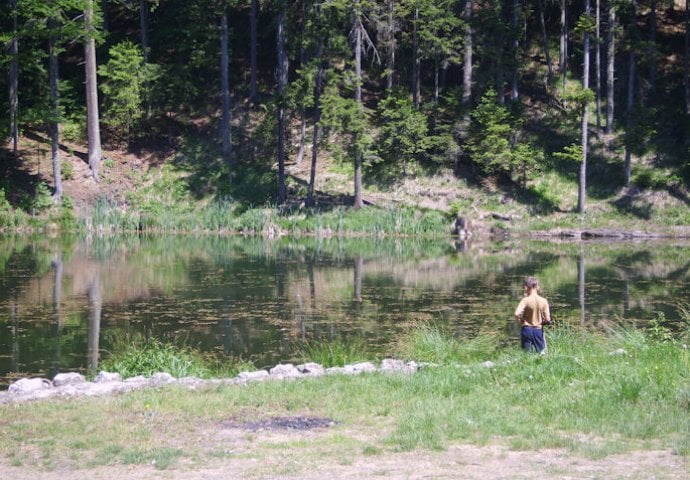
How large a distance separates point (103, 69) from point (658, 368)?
4142 cm

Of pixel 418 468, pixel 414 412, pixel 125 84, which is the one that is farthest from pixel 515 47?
pixel 418 468

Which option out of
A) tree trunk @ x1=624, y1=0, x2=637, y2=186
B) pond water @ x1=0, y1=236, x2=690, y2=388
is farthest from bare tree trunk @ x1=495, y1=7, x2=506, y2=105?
pond water @ x1=0, y1=236, x2=690, y2=388

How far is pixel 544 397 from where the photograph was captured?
10.1 metres

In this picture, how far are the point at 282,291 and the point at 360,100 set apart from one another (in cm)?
2442

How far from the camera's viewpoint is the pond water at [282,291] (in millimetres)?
16828

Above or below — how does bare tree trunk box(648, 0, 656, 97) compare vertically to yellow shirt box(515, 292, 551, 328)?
above

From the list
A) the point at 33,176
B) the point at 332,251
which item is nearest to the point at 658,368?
the point at 332,251

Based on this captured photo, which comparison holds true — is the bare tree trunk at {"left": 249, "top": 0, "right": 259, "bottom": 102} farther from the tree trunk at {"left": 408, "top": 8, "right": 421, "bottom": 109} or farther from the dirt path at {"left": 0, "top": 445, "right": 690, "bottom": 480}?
the dirt path at {"left": 0, "top": 445, "right": 690, "bottom": 480}

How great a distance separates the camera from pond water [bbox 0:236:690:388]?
1683 centimetres

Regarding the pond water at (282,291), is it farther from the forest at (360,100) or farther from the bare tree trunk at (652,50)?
the bare tree trunk at (652,50)

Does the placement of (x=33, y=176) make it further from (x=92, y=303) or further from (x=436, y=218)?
(x=92, y=303)

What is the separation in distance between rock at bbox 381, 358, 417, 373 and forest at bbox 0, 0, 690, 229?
3090cm

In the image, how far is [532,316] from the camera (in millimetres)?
12789

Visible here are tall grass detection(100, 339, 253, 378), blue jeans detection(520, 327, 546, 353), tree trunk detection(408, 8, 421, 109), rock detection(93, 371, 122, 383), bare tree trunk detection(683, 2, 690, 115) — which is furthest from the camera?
tree trunk detection(408, 8, 421, 109)
